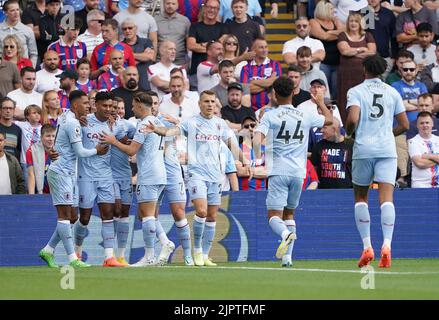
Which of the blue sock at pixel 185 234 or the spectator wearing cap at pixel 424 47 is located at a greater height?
the spectator wearing cap at pixel 424 47

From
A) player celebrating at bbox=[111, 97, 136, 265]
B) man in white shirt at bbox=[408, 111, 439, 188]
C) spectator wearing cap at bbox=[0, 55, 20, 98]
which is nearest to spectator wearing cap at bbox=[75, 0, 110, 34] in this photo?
spectator wearing cap at bbox=[0, 55, 20, 98]

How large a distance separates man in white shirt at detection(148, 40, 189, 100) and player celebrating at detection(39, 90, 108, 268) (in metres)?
5.58

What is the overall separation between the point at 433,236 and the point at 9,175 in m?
7.15

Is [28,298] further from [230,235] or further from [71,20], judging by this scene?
[71,20]

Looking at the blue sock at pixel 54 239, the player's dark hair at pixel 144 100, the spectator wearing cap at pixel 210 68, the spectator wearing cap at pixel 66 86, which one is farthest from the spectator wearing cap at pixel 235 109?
the blue sock at pixel 54 239

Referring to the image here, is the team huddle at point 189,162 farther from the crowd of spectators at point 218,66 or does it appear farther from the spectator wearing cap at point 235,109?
the spectator wearing cap at point 235,109

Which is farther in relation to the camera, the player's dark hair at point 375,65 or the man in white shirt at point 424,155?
the man in white shirt at point 424,155

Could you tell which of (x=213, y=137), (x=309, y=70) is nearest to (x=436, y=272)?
(x=213, y=137)

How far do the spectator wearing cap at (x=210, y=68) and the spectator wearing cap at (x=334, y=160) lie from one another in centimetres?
304

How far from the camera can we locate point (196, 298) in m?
11.2

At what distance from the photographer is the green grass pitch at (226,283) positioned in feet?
37.7

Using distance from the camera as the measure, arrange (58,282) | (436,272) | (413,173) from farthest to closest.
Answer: (413,173), (436,272), (58,282)

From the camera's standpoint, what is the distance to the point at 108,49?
22109 mm

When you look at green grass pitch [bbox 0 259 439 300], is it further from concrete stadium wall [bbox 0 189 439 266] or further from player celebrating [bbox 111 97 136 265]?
concrete stadium wall [bbox 0 189 439 266]
